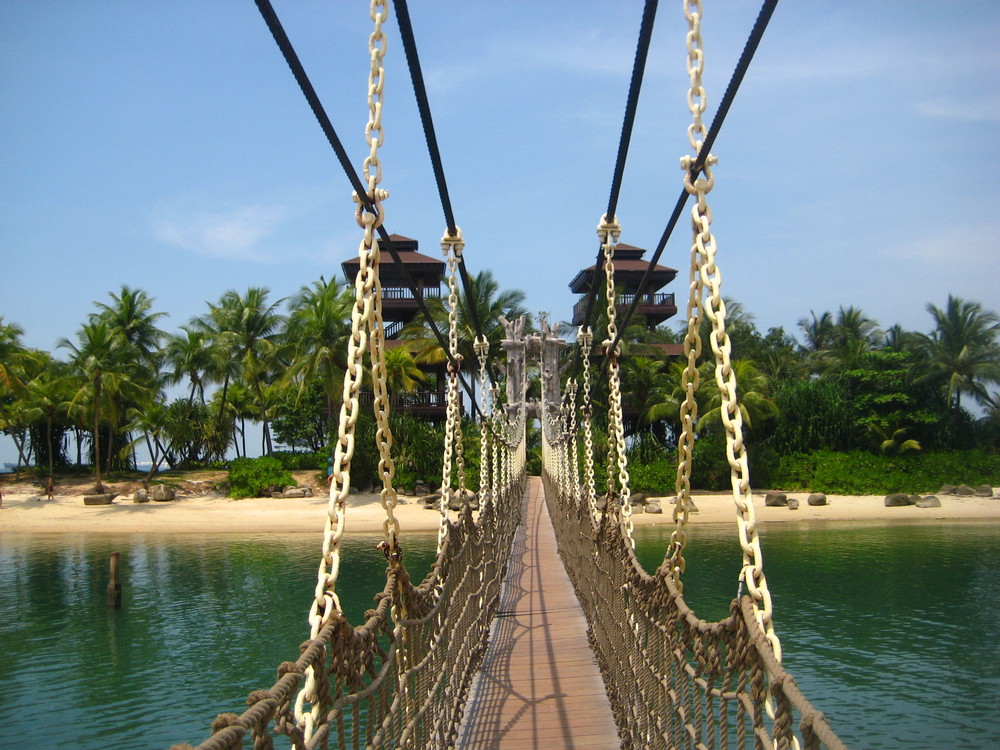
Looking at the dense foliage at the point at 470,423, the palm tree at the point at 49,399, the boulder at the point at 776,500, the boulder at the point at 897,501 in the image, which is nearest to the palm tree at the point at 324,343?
the dense foliage at the point at 470,423

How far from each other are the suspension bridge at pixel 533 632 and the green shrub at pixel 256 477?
1959 cm

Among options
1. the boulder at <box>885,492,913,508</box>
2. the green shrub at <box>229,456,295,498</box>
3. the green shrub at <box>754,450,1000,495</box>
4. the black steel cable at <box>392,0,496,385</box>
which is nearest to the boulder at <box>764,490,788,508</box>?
the green shrub at <box>754,450,1000,495</box>

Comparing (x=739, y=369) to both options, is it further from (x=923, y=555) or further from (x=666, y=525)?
(x=923, y=555)

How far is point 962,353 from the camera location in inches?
982

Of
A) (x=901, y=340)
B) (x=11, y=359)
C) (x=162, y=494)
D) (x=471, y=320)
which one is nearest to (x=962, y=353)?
(x=901, y=340)

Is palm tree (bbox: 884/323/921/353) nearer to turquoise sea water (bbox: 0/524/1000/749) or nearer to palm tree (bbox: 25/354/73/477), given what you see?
turquoise sea water (bbox: 0/524/1000/749)

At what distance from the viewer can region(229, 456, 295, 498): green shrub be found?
23.8 meters

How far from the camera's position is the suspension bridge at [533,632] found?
1.78 meters

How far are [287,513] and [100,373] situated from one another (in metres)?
6.71

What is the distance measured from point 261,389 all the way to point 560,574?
24184mm

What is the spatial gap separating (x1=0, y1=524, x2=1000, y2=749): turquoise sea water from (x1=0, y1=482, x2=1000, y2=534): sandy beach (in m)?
1.58

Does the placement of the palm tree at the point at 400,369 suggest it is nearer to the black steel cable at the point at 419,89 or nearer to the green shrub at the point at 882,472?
the green shrub at the point at 882,472

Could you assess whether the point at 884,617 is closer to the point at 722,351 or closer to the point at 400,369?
the point at 722,351

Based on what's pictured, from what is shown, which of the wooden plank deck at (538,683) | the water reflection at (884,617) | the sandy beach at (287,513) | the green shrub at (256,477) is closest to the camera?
the wooden plank deck at (538,683)
